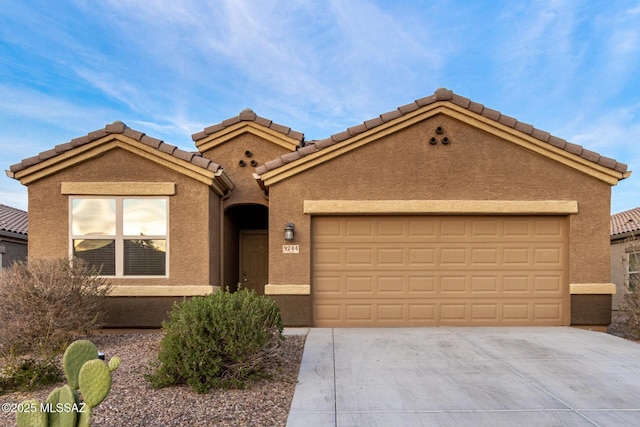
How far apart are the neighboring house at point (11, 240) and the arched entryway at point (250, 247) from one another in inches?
282

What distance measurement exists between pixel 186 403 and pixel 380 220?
568cm

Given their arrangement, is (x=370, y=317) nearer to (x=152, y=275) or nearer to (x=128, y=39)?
(x=152, y=275)

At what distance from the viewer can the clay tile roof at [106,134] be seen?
29.0ft

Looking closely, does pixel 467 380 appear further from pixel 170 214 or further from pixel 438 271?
pixel 170 214

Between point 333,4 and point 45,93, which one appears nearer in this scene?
point 333,4

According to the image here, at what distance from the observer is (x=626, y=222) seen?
1497 centimetres

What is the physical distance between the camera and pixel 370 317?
9.05 metres

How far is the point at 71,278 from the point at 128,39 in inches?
340

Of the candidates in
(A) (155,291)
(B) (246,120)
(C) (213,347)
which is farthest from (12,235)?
(C) (213,347)

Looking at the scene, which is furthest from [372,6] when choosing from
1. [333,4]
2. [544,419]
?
[544,419]

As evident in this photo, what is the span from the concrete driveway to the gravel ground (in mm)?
228

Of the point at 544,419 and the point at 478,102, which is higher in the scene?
the point at 478,102

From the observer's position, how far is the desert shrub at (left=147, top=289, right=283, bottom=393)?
16.8ft

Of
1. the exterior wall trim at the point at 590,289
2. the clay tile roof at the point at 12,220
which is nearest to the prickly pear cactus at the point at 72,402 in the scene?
the exterior wall trim at the point at 590,289
